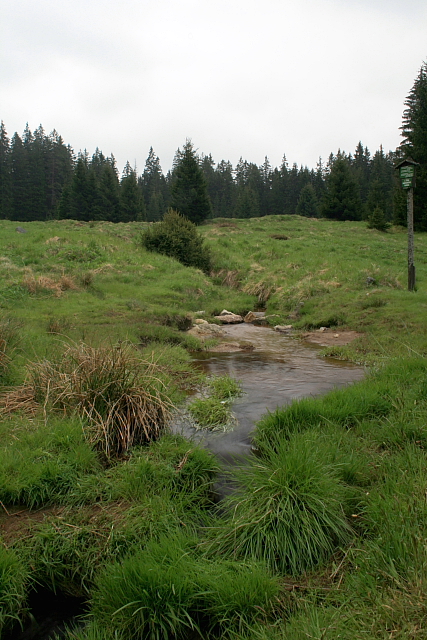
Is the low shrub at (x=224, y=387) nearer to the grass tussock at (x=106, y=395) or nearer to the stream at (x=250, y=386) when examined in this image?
the stream at (x=250, y=386)

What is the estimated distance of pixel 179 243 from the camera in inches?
851

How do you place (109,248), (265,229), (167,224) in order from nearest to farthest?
1. (109,248)
2. (167,224)
3. (265,229)

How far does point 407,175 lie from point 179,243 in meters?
11.8

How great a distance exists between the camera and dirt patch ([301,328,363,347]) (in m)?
10.9

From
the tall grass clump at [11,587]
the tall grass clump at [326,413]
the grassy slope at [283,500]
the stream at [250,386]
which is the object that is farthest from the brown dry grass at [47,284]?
the tall grass clump at [11,587]

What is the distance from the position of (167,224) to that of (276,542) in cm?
2087

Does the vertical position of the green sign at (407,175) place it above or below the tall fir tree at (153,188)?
below

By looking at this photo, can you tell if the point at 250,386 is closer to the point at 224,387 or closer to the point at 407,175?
the point at 224,387

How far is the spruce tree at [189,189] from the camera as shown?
41.1m

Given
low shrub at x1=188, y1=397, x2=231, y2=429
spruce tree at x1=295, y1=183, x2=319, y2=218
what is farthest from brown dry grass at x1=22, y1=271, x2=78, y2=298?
spruce tree at x1=295, y1=183, x2=319, y2=218

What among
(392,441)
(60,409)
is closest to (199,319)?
(60,409)

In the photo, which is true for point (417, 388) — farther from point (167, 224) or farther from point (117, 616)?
point (167, 224)

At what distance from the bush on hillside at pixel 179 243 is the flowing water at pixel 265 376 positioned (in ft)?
36.0

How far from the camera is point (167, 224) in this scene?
2247 centimetres
